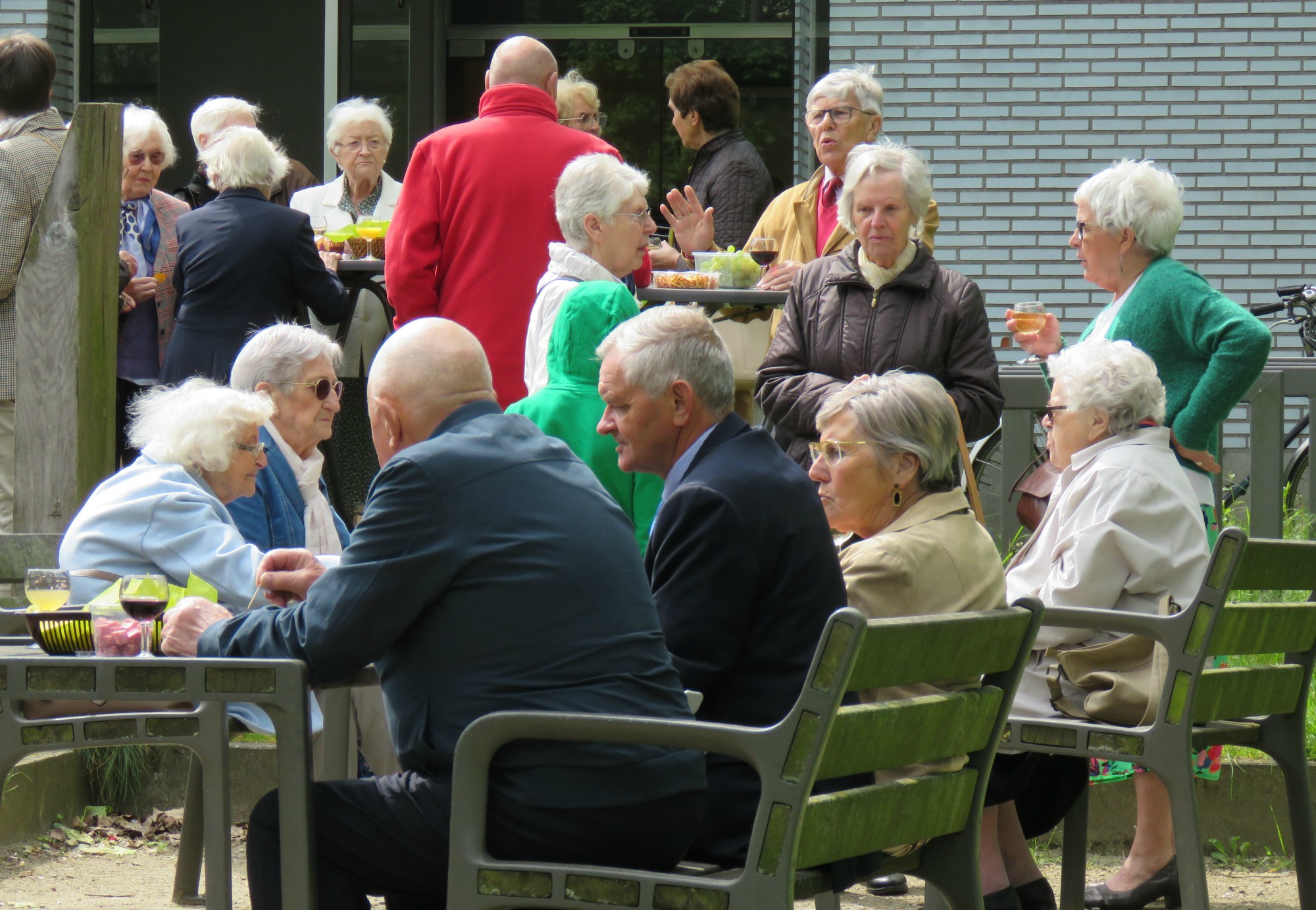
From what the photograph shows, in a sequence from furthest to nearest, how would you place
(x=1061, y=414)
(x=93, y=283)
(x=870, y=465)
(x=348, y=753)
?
(x=93, y=283), (x=1061, y=414), (x=348, y=753), (x=870, y=465)

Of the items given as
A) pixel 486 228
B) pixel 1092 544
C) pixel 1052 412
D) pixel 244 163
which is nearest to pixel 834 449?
pixel 1092 544

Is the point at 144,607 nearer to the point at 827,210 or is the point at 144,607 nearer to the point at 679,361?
the point at 679,361

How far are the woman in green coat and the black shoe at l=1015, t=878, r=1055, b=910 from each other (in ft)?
4.33

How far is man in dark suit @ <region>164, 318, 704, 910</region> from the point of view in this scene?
287 cm

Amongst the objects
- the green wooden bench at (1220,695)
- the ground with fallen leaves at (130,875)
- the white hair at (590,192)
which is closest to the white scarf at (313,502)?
the ground with fallen leaves at (130,875)

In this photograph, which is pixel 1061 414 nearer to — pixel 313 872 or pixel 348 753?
pixel 348 753

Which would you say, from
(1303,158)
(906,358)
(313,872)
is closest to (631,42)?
(1303,158)

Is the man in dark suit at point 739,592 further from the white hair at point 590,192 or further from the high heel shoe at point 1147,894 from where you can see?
the white hair at point 590,192

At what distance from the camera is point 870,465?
145 inches

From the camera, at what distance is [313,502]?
15.5ft

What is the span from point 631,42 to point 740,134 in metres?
5.43

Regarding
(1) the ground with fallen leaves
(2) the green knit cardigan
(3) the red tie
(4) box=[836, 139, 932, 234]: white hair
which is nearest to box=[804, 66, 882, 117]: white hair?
(3) the red tie

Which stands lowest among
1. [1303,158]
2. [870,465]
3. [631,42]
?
[870,465]

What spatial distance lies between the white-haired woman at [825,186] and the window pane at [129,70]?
26.4ft
